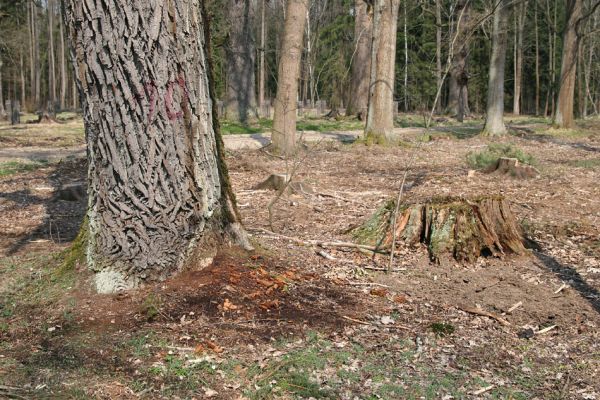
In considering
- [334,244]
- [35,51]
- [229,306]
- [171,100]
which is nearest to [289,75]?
[334,244]

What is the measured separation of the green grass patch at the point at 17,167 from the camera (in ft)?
36.4

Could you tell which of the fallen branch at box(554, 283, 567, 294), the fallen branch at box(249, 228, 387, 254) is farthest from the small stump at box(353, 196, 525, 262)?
the fallen branch at box(554, 283, 567, 294)

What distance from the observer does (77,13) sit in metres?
3.81

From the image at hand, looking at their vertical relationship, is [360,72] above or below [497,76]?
above

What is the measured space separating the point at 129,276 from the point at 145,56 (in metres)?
1.43

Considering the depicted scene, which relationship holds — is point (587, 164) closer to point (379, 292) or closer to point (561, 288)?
point (561, 288)

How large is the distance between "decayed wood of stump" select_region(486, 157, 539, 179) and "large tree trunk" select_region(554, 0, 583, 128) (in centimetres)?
1237

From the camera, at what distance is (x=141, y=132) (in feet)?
12.6

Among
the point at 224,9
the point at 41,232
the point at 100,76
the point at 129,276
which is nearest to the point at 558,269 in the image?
the point at 129,276

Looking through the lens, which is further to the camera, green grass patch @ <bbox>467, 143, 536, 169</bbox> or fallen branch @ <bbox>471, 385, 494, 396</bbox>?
green grass patch @ <bbox>467, 143, 536, 169</bbox>

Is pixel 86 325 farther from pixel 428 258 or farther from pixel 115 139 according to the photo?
pixel 428 258

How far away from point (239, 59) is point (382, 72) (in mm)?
8928

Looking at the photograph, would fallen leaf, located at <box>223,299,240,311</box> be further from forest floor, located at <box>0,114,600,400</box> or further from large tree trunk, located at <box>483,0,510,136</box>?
large tree trunk, located at <box>483,0,510,136</box>

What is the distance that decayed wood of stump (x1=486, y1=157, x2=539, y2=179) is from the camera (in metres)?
10.2
